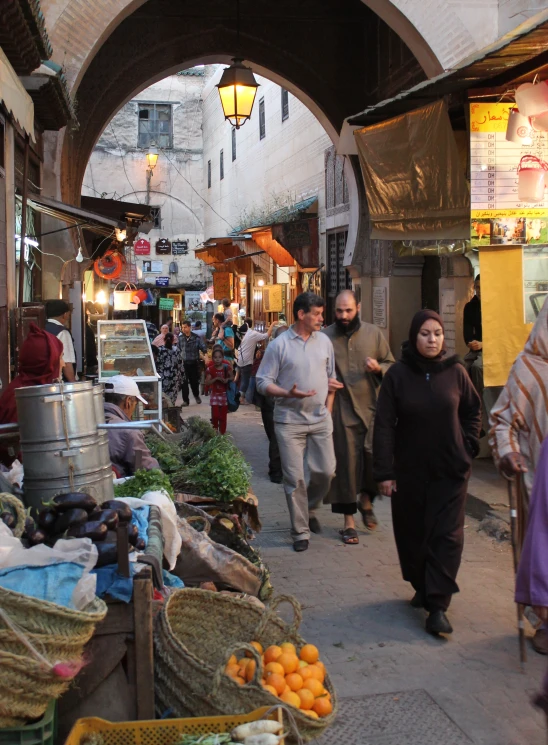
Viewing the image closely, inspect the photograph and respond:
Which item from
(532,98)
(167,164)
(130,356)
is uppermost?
(167,164)

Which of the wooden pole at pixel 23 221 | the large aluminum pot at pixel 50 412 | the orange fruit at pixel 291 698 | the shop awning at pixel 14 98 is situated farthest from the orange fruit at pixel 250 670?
the wooden pole at pixel 23 221

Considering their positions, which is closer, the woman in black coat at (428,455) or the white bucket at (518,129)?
the woman in black coat at (428,455)

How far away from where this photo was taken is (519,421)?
15.3 ft

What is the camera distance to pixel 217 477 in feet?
19.5

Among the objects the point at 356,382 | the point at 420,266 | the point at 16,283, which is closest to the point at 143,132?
the point at 420,266

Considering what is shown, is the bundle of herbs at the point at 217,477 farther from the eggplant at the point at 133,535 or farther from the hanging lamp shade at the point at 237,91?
the hanging lamp shade at the point at 237,91

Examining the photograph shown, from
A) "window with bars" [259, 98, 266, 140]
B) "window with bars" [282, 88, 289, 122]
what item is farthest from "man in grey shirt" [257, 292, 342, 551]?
"window with bars" [259, 98, 266, 140]

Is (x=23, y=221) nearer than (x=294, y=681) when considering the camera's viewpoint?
No

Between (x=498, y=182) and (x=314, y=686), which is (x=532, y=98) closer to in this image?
(x=498, y=182)

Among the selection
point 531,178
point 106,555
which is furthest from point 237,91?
point 106,555

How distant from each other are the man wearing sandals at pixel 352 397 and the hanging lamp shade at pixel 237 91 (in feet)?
19.6

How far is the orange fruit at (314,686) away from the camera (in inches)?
134

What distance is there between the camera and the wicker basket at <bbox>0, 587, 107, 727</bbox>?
101 inches

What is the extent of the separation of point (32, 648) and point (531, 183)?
591cm
